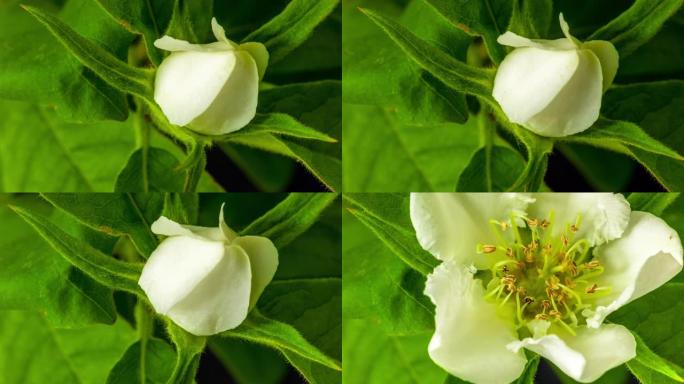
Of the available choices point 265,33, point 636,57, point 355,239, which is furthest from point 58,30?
point 636,57

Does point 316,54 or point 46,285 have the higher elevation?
point 316,54

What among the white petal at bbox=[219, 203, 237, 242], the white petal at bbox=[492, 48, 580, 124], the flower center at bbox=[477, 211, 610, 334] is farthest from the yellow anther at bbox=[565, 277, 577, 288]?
the white petal at bbox=[219, 203, 237, 242]

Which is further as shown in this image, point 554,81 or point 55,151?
point 55,151

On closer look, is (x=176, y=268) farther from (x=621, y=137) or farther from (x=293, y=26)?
(x=621, y=137)

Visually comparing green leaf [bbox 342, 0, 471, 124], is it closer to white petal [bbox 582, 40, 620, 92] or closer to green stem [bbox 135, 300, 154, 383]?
white petal [bbox 582, 40, 620, 92]

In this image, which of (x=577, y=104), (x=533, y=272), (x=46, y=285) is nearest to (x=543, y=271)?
(x=533, y=272)

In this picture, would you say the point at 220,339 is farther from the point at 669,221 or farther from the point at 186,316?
the point at 669,221

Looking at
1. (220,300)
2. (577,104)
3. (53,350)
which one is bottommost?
(53,350)
